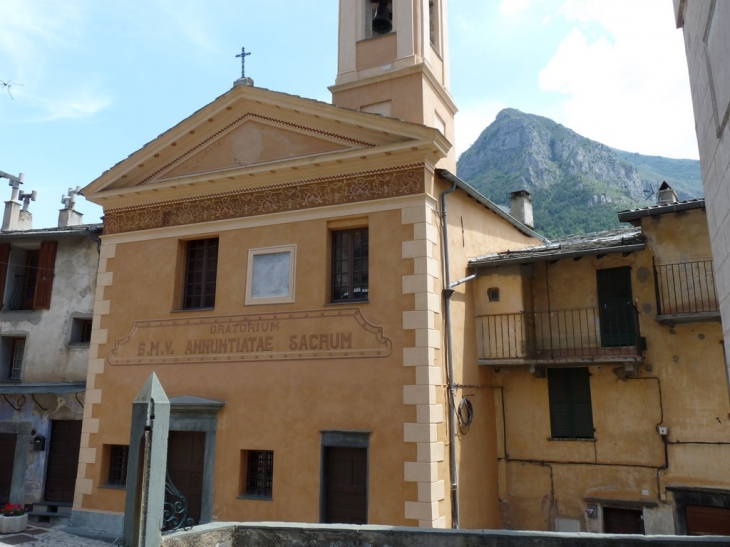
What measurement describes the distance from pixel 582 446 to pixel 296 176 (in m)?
8.21

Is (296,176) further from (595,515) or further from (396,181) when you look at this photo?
(595,515)

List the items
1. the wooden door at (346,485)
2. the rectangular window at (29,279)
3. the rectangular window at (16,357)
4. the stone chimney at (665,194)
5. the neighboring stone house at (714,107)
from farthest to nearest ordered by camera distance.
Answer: the rectangular window at (29,279) → the rectangular window at (16,357) → the stone chimney at (665,194) → the wooden door at (346,485) → the neighboring stone house at (714,107)

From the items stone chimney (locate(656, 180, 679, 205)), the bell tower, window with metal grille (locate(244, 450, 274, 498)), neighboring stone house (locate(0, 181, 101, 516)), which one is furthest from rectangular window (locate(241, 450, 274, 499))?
stone chimney (locate(656, 180, 679, 205))

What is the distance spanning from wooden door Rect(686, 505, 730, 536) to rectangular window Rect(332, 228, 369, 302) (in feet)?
24.3

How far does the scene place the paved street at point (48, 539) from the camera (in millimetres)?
12188

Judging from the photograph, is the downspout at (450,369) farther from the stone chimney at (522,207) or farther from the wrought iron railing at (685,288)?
the stone chimney at (522,207)

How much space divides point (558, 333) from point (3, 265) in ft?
50.6

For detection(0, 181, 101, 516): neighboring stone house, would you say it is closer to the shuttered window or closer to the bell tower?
the shuttered window

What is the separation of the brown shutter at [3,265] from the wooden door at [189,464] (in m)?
8.34

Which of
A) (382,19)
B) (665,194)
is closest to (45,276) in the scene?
(382,19)

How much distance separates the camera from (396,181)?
38.6ft

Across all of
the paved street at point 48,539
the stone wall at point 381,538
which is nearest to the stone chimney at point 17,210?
the paved street at point 48,539

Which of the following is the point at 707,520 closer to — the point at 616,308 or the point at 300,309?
the point at 616,308

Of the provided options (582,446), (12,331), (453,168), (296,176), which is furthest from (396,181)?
(12,331)
